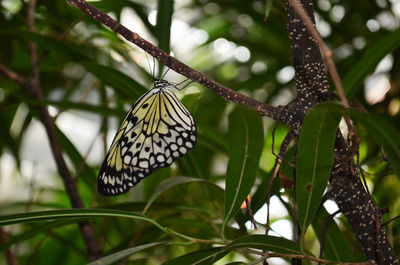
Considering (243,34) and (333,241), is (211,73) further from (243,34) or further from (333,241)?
(333,241)

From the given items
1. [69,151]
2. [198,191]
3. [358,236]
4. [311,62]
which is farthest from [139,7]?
[358,236]

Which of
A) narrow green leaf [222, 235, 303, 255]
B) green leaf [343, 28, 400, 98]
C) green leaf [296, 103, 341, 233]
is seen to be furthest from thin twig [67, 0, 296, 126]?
green leaf [343, 28, 400, 98]

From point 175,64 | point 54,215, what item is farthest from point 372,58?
point 54,215

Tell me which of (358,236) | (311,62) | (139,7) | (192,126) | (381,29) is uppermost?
(139,7)

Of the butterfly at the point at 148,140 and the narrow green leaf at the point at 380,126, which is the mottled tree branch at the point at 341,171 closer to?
the narrow green leaf at the point at 380,126

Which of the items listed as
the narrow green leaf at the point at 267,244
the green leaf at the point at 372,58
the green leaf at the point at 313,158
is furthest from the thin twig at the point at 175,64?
the green leaf at the point at 372,58

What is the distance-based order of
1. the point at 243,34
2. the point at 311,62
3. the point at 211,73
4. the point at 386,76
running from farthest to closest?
the point at 211,73 < the point at 243,34 < the point at 386,76 < the point at 311,62
